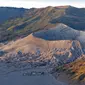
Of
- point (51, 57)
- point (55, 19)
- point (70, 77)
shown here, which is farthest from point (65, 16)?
point (70, 77)

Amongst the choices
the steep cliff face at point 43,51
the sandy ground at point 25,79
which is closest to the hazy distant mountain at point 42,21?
the steep cliff face at point 43,51

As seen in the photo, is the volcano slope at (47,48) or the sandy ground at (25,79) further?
the volcano slope at (47,48)

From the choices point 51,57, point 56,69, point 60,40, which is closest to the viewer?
point 56,69

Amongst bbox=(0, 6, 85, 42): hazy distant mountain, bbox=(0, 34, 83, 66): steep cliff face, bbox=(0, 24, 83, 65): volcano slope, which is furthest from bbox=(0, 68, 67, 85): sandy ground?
bbox=(0, 6, 85, 42): hazy distant mountain

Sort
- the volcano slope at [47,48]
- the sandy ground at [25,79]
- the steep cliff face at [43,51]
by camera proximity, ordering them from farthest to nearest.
Result: the volcano slope at [47,48] → the steep cliff face at [43,51] → the sandy ground at [25,79]

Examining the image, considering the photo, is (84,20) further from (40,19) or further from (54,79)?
(54,79)

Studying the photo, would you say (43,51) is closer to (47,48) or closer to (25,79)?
(47,48)

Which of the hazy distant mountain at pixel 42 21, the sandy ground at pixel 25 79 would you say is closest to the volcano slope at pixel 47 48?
the hazy distant mountain at pixel 42 21

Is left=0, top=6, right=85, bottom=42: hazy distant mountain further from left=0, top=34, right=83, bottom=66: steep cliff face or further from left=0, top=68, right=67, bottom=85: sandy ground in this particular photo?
left=0, top=68, right=67, bottom=85: sandy ground

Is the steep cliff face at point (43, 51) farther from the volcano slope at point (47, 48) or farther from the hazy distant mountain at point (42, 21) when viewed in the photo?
the hazy distant mountain at point (42, 21)

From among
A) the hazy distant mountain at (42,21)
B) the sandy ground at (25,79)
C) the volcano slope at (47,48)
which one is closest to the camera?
the sandy ground at (25,79)

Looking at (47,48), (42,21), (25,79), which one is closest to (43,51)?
(47,48)
